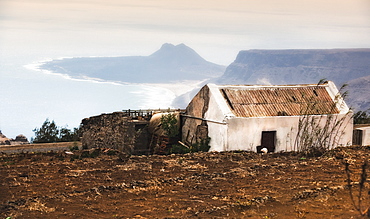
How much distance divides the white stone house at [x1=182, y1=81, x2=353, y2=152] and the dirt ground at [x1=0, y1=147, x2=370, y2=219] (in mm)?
4786

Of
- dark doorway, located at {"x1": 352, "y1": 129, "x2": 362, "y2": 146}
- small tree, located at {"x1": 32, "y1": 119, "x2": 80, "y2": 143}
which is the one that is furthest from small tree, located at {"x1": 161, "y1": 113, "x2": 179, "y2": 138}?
small tree, located at {"x1": 32, "y1": 119, "x2": 80, "y2": 143}

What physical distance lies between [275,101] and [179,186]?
9.81 m

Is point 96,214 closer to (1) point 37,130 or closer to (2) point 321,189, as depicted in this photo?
(2) point 321,189

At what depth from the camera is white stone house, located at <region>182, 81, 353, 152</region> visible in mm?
15430

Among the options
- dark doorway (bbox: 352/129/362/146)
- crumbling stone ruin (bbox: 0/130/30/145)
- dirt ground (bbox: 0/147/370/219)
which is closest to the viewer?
dirt ground (bbox: 0/147/370/219)

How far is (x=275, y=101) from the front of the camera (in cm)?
1680

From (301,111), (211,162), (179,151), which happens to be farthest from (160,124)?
(211,162)

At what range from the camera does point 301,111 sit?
15.6 m

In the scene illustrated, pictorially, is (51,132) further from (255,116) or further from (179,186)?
(179,186)

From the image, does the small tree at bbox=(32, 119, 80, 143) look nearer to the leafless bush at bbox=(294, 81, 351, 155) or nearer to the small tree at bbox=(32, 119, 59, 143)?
the small tree at bbox=(32, 119, 59, 143)

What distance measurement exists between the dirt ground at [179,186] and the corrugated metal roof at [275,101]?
18.1ft

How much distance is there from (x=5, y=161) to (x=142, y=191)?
4129 mm

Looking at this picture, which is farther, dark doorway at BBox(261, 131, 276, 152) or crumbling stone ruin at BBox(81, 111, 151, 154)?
crumbling stone ruin at BBox(81, 111, 151, 154)

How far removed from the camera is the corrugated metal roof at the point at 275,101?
52.9 feet
